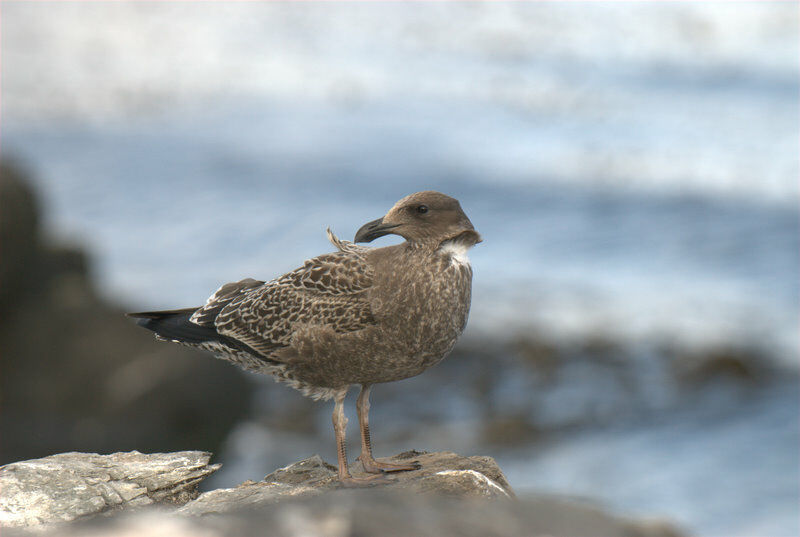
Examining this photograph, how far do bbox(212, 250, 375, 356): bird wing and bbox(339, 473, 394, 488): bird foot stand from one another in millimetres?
1102

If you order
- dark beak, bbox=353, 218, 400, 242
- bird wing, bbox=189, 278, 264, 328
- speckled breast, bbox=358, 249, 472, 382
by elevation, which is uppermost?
dark beak, bbox=353, 218, 400, 242

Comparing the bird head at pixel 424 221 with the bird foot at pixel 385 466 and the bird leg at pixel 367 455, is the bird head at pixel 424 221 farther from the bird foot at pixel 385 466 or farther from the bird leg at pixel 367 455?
the bird foot at pixel 385 466

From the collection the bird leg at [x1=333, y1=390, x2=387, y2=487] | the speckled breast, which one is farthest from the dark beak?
the bird leg at [x1=333, y1=390, x2=387, y2=487]

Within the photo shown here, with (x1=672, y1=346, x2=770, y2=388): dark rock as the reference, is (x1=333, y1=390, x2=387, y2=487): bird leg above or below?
below

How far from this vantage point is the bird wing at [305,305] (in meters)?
7.43

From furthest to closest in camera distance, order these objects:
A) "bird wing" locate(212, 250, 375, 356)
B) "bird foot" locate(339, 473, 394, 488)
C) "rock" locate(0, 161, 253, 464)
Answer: "rock" locate(0, 161, 253, 464)
"bird foot" locate(339, 473, 394, 488)
"bird wing" locate(212, 250, 375, 356)

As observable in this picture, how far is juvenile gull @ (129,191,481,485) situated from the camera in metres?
7.24

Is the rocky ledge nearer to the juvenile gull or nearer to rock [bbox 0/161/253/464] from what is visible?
the juvenile gull

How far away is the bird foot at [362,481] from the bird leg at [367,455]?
→ 0.16 meters

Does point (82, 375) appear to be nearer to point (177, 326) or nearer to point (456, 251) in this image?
point (177, 326)

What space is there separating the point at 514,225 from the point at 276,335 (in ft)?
59.2

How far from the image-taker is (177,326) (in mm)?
8141

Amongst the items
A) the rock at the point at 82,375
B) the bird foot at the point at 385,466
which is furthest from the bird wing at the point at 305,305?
the rock at the point at 82,375

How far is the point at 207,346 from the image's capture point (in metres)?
8.26
